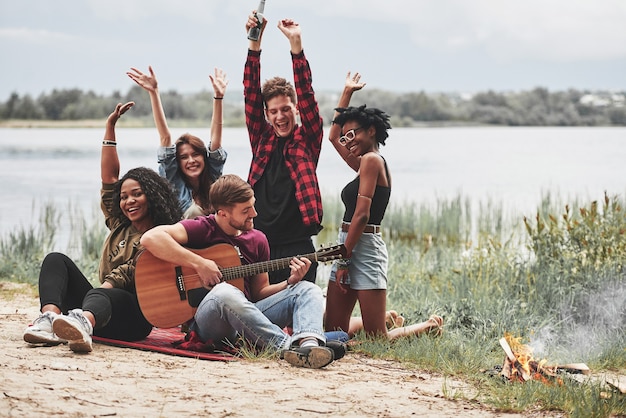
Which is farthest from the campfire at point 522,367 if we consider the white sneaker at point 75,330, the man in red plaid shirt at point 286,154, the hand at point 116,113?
the hand at point 116,113

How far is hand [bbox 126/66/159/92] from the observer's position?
643 centimetres

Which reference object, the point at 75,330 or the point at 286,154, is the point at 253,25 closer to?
the point at 286,154

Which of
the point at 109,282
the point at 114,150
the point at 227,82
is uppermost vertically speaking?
the point at 227,82

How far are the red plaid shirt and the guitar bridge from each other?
2.68 ft

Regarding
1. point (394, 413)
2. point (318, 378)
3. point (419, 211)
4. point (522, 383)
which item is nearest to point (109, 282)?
point (318, 378)

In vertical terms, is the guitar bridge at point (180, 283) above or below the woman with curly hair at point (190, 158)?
below

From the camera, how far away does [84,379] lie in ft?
15.2

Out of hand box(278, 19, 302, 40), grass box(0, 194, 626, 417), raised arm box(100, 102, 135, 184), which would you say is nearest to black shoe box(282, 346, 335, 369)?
grass box(0, 194, 626, 417)

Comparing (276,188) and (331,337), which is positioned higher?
(276,188)

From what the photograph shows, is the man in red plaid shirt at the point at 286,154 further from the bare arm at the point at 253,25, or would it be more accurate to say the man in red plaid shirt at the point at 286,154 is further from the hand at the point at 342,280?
the hand at the point at 342,280

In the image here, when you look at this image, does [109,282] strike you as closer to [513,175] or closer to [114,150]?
[114,150]

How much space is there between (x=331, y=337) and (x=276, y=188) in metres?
1.00

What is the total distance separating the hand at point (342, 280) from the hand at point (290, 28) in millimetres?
1479

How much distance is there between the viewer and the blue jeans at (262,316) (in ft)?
17.4
